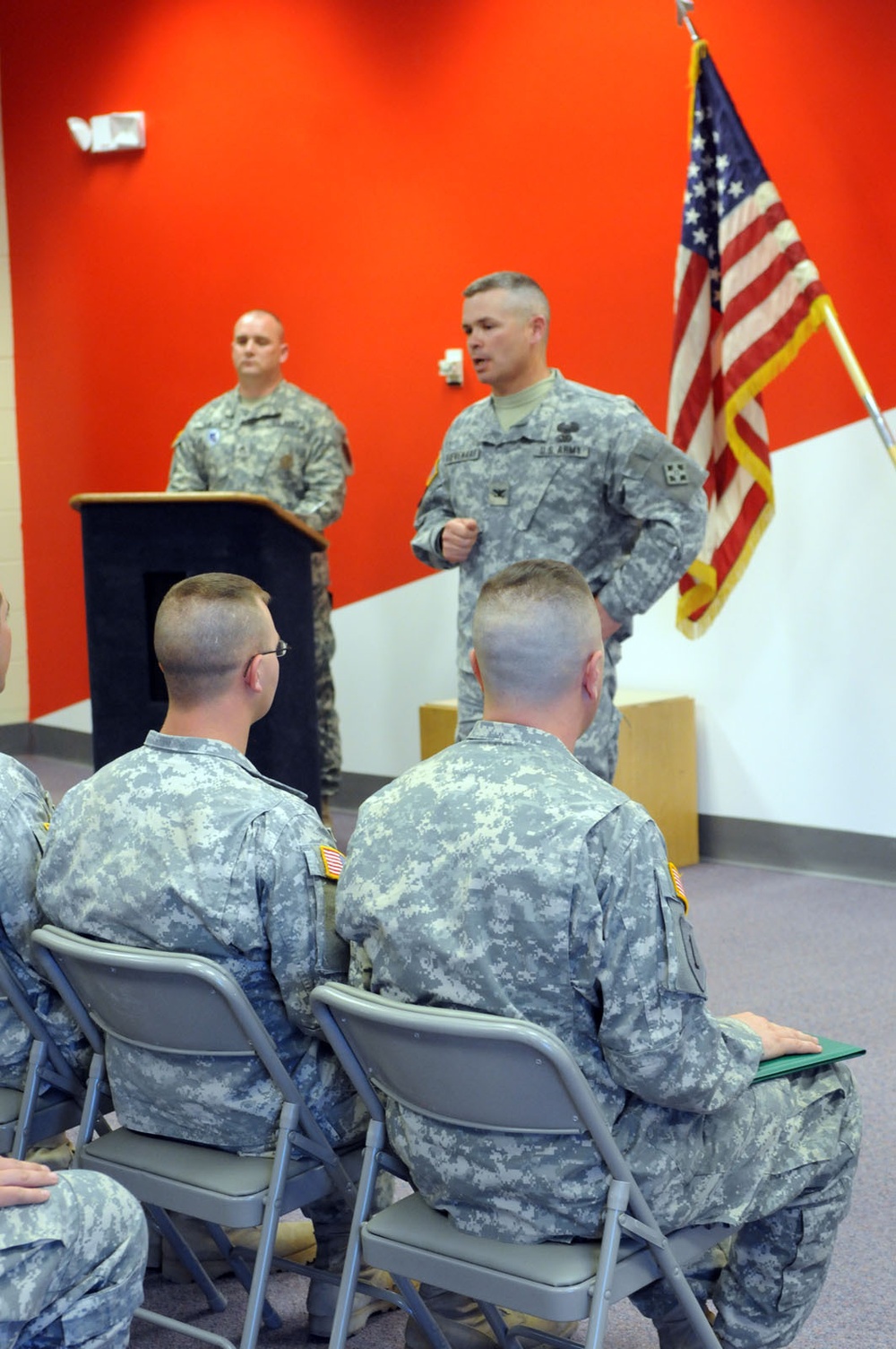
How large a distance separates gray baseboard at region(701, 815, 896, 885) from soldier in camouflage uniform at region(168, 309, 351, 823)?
142 centimetres

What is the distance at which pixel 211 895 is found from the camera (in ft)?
6.25

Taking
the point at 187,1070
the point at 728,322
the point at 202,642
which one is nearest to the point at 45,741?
the point at 728,322

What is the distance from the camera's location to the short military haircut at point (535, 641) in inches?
71.9

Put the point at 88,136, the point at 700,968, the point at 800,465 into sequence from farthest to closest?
the point at 88,136, the point at 800,465, the point at 700,968

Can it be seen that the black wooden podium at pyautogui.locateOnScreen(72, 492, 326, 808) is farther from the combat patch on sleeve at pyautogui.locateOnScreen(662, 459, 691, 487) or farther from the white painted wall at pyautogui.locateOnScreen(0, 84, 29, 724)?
the white painted wall at pyautogui.locateOnScreen(0, 84, 29, 724)

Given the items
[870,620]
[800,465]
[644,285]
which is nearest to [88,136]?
[644,285]

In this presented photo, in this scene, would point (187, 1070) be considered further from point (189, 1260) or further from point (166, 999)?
point (189, 1260)

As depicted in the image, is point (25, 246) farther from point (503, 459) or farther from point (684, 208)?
point (503, 459)

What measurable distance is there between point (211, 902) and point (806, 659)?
3289mm

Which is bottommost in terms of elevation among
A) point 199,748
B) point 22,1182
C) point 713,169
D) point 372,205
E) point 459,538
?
point 22,1182

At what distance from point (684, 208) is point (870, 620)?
137 centimetres

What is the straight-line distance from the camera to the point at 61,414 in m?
7.36

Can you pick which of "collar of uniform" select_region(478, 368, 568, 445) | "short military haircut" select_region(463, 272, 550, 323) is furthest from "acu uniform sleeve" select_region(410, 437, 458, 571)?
"short military haircut" select_region(463, 272, 550, 323)

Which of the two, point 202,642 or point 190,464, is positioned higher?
point 190,464
